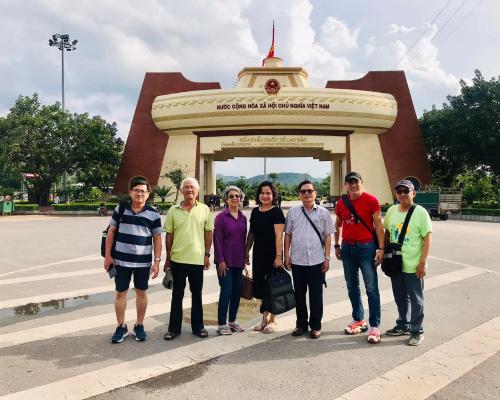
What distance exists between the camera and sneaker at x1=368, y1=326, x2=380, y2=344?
4219 mm

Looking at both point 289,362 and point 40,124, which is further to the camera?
point 40,124

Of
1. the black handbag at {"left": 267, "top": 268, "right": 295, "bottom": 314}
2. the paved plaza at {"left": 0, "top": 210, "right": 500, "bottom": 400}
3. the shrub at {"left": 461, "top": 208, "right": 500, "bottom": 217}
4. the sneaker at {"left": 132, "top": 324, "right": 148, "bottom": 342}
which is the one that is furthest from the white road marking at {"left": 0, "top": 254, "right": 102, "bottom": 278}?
the shrub at {"left": 461, "top": 208, "right": 500, "bottom": 217}

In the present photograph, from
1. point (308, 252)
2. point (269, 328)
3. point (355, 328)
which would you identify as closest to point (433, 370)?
point (355, 328)

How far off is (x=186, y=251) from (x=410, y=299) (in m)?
2.47

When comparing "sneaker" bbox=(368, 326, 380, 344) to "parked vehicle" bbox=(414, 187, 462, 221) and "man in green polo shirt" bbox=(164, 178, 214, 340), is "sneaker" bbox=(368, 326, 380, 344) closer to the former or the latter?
"man in green polo shirt" bbox=(164, 178, 214, 340)

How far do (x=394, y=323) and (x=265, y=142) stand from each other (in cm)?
2902

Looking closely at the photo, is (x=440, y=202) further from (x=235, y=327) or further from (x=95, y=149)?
(x=95, y=149)

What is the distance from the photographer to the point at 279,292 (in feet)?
14.4

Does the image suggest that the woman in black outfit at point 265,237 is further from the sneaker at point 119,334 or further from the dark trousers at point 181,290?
the sneaker at point 119,334

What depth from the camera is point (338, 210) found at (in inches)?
184

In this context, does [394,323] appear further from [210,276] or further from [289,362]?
[210,276]

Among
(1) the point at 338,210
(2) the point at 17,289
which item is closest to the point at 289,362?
(1) the point at 338,210

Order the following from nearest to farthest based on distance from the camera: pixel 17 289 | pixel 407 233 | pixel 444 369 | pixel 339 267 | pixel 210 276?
pixel 444 369
pixel 407 233
pixel 17 289
pixel 210 276
pixel 339 267

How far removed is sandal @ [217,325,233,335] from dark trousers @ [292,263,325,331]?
30.1 inches
